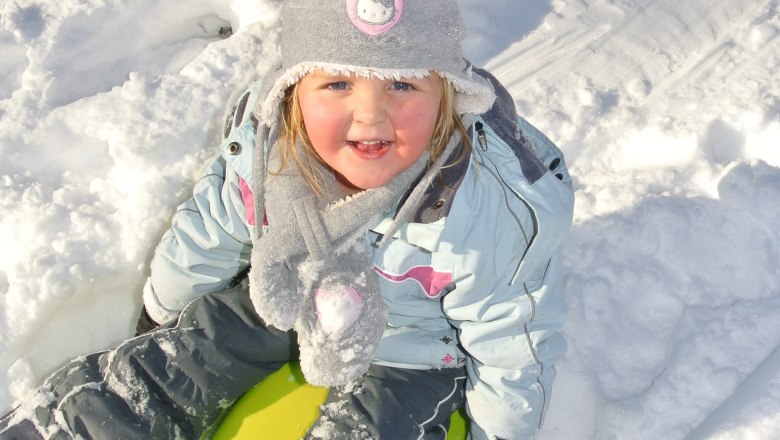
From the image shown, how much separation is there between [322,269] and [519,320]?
14.0 inches

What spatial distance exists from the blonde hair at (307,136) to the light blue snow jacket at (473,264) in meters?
0.05

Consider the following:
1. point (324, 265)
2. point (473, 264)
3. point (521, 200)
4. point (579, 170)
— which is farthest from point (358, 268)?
point (579, 170)

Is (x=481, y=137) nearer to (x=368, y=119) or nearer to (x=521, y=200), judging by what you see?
(x=521, y=200)

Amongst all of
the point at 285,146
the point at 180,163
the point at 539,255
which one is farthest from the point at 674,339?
the point at 180,163

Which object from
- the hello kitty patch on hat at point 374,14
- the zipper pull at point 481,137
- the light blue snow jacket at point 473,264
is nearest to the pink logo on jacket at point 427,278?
the light blue snow jacket at point 473,264

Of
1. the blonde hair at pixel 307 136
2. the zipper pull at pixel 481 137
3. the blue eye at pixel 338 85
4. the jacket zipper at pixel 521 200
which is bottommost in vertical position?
the jacket zipper at pixel 521 200

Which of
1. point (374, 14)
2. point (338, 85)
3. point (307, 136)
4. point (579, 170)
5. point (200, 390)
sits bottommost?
point (579, 170)

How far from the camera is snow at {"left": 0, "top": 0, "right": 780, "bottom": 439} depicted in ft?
5.92

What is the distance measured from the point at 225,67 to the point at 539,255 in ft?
3.28

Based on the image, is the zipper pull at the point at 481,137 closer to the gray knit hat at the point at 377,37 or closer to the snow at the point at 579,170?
the gray knit hat at the point at 377,37

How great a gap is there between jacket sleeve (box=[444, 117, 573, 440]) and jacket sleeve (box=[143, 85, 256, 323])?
423 millimetres

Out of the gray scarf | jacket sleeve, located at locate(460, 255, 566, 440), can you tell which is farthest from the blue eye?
jacket sleeve, located at locate(460, 255, 566, 440)

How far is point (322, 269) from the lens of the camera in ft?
4.77

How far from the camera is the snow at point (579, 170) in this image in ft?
5.92
